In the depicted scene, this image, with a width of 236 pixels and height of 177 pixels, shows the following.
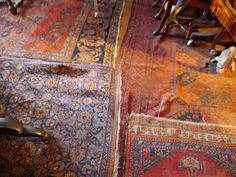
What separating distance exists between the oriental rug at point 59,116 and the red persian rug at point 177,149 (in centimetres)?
19

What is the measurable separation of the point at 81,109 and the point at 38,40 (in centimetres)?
116

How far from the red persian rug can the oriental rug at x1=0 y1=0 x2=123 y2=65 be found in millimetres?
892

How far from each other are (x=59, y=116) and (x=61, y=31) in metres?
1.26

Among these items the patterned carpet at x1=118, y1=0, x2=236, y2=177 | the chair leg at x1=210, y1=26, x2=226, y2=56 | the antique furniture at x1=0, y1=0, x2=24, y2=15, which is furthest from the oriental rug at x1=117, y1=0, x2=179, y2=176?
the antique furniture at x1=0, y1=0, x2=24, y2=15

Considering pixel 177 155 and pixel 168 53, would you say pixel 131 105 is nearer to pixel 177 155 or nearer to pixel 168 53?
pixel 177 155

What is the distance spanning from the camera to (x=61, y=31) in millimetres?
2555

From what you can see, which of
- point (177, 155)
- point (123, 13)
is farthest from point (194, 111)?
point (123, 13)

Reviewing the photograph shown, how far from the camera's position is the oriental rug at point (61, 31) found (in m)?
2.28

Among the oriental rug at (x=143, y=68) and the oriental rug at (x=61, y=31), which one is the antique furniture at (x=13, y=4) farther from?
the oriental rug at (x=143, y=68)

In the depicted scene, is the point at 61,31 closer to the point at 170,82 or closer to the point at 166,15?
the point at 166,15

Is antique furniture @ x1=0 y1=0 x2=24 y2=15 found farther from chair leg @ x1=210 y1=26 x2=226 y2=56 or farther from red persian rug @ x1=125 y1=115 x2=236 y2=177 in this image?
chair leg @ x1=210 y1=26 x2=226 y2=56

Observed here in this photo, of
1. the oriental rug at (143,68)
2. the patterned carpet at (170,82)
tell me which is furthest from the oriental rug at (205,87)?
the oriental rug at (143,68)

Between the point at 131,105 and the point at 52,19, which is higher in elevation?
the point at 52,19

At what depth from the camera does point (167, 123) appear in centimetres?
175
